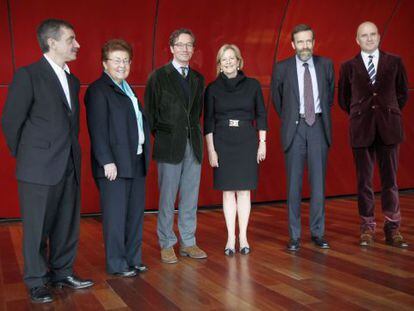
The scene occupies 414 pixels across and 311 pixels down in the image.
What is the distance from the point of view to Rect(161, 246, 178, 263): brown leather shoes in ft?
12.1

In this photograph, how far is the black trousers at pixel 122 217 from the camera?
3285mm

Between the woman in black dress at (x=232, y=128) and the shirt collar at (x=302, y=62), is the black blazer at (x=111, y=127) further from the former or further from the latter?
the shirt collar at (x=302, y=62)

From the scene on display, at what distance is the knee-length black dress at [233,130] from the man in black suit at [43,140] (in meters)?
1.20

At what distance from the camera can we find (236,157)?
3.84 metres

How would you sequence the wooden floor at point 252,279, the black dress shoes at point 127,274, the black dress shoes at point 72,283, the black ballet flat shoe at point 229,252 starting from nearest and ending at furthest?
the wooden floor at point 252,279
the black dress shoes at point 72,283
the black dress shoes at point 127,274
the black ballet flat shoe at point 229,252

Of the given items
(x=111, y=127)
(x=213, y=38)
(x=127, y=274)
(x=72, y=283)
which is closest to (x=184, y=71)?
(x=111, y=127)

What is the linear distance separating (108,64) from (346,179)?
497 centimetres

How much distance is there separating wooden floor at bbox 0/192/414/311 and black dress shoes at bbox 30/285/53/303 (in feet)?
0.18

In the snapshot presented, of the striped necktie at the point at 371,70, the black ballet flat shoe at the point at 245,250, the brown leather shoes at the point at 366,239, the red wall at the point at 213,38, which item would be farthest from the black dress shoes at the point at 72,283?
the red wall at the point at 213,38

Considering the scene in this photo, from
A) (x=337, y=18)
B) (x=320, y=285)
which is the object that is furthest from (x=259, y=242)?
(x=337, y=18)

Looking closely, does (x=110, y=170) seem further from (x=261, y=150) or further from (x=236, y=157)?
(x=261, y=150)

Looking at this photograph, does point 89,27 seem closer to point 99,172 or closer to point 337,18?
point 99,172

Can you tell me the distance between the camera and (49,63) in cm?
292

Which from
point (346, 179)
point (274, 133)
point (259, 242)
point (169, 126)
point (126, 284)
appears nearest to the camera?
point (126, 284)
